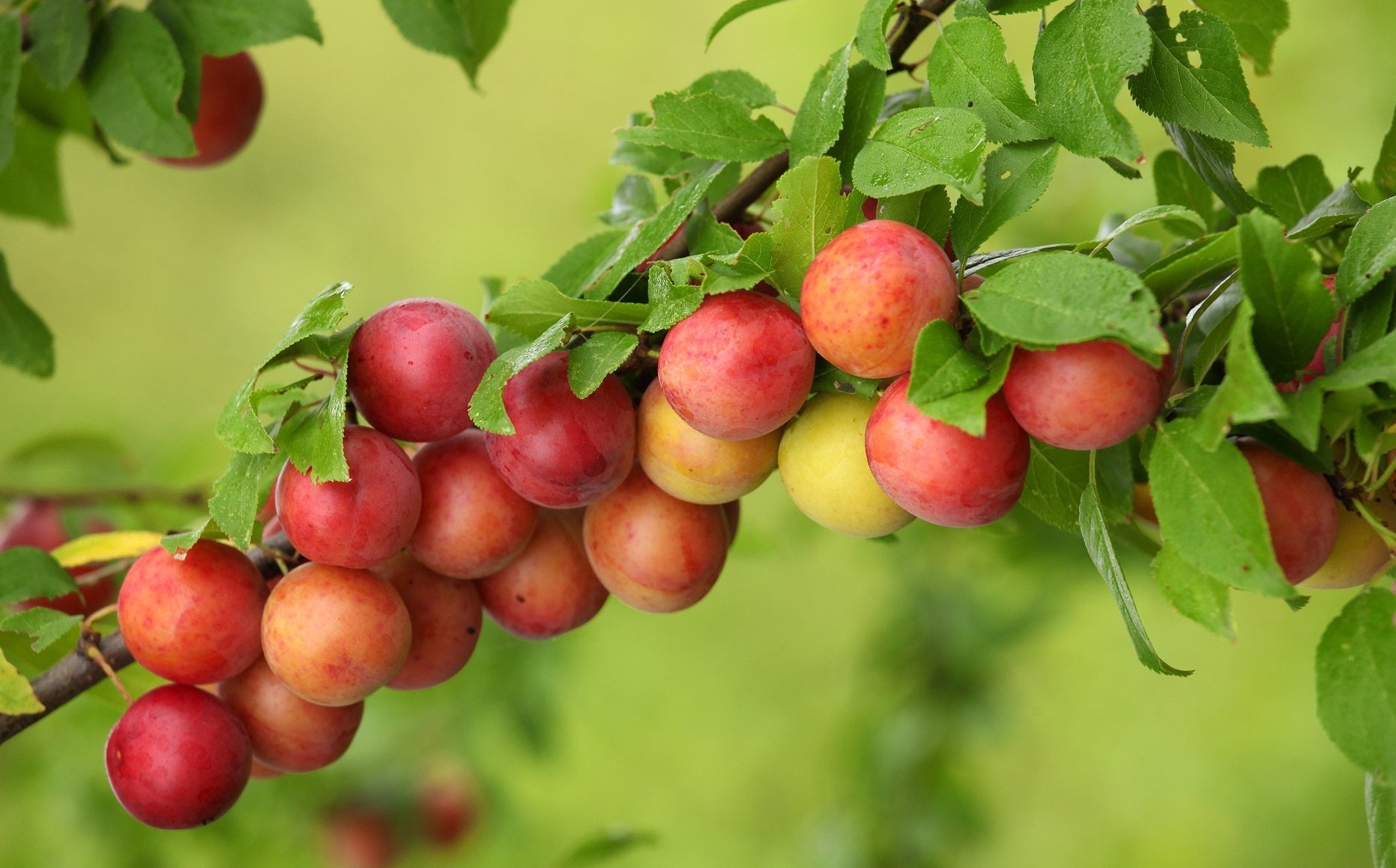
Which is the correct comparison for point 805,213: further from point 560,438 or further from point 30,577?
point 30,577

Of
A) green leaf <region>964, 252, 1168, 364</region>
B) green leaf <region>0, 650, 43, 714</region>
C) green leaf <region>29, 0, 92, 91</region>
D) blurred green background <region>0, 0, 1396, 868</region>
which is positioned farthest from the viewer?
blurred green background <region>0, 0, 1396, 868</region>

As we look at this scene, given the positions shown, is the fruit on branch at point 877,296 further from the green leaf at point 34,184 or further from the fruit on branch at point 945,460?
the green leaf at point 34,184

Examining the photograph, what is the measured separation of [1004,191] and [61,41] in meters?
0.36

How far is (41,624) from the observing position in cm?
33

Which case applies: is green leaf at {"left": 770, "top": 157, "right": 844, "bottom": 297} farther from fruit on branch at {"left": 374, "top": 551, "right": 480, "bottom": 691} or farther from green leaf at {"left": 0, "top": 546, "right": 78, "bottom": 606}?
green leaf at {"left": 0, "top": 546, "right": 78, "bottom": 606}

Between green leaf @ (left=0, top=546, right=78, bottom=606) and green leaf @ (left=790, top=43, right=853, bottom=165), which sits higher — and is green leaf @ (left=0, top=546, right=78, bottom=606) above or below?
below

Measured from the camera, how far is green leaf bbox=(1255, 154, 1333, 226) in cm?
35

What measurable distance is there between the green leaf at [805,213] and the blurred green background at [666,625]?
261 mm

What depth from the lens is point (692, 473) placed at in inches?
11.6

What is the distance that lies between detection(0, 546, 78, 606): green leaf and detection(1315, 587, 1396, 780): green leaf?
370 mm

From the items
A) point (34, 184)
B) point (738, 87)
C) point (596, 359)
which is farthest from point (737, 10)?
point (34, 184)

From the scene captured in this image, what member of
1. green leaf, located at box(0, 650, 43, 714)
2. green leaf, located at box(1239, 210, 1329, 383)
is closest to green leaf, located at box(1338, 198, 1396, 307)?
green leaf, located at box(1239, 210, 1329, 383)

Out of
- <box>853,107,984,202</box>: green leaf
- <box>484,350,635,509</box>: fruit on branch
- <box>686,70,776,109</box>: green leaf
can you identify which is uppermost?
<box>686,70,776,109</box>: green leaf

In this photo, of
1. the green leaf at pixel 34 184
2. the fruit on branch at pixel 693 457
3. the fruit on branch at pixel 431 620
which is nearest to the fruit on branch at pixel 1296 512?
the fruit on branch at pixel 693 457
